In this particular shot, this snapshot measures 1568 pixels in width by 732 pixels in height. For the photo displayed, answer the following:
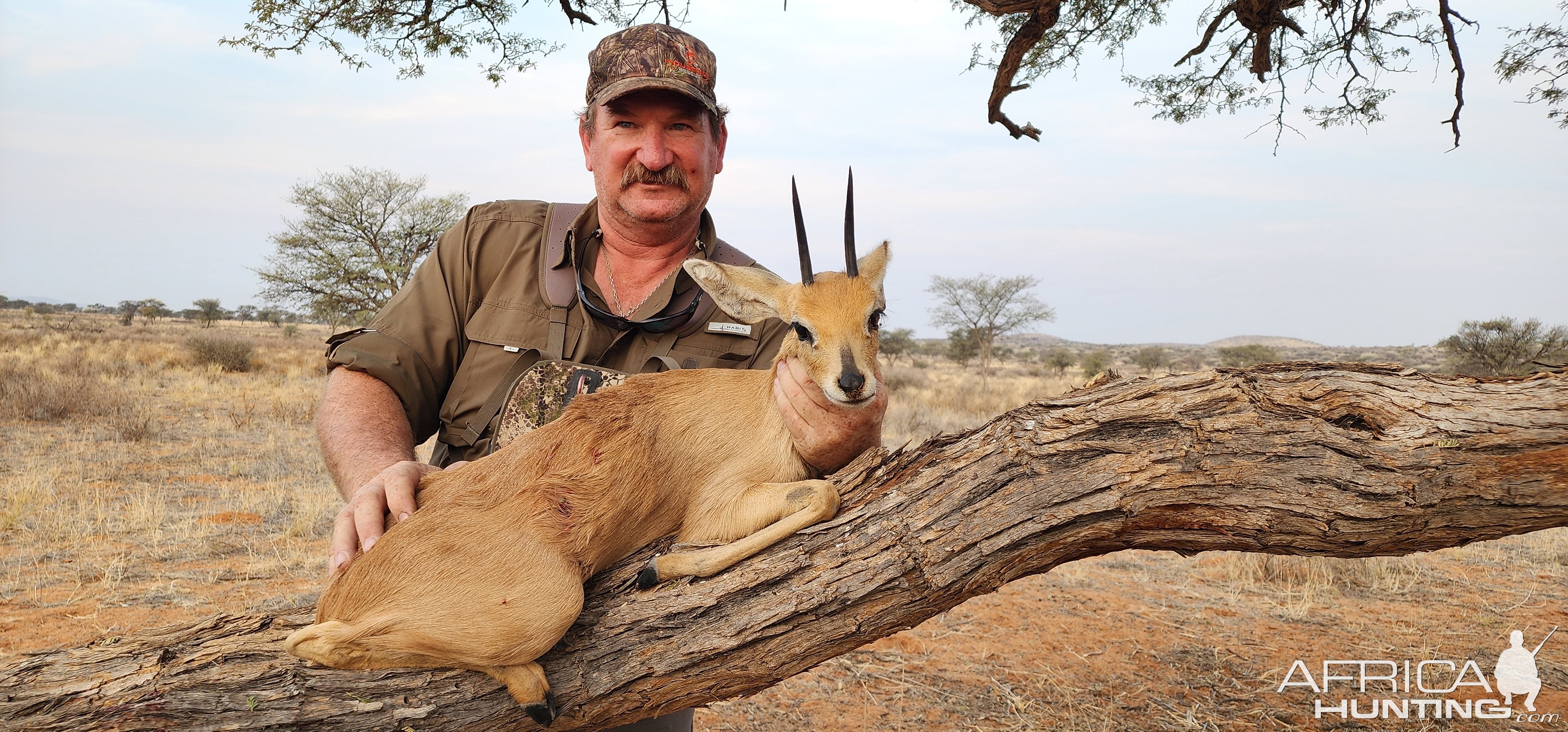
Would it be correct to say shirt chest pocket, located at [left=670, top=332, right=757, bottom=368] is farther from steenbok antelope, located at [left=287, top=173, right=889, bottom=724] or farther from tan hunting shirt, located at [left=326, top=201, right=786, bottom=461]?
steenbok antelope, located at [left=287, top=173, right=889, bottom=724]

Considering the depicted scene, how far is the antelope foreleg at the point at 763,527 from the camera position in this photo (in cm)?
330

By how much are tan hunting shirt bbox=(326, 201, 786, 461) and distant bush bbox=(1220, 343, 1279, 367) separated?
39.3 m

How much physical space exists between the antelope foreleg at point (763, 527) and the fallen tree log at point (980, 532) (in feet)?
0.18

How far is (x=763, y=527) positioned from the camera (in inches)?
136

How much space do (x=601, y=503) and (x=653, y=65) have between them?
107 inches

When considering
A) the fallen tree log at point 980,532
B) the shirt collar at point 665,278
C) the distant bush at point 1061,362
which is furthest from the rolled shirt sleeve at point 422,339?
the distant bush at point 1061,362

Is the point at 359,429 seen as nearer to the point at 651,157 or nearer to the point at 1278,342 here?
the point at 651,157

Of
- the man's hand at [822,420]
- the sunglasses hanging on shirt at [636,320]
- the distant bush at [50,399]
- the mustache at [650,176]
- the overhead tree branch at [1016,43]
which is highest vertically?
the overhead tree branch at [1016,43]

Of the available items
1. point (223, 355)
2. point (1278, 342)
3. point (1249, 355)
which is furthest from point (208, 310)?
point (1278, 342)

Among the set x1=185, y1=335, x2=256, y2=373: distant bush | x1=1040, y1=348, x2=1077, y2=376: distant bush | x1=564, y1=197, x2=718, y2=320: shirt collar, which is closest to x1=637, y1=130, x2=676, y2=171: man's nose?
x1=564, y1=197, x2=718, y2=320: shirt collar

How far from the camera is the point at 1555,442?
2.59 metres

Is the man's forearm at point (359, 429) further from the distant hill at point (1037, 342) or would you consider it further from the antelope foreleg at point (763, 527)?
the distant hill at point (1037, 342)

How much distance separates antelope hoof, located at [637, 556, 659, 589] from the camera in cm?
341

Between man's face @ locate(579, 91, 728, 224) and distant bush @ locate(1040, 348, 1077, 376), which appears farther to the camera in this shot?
distant bush @ locate(1040, 348, 1077, 376)
